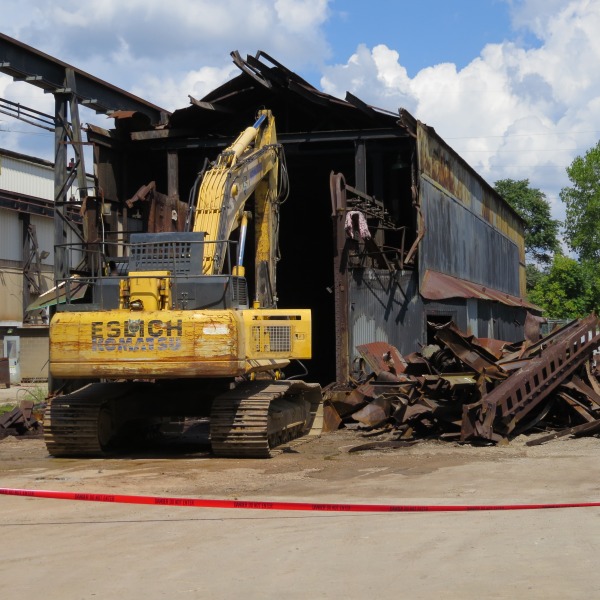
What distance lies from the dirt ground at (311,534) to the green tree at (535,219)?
7783 centimetres

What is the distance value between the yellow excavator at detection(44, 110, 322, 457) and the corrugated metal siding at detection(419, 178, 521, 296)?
32.0ft

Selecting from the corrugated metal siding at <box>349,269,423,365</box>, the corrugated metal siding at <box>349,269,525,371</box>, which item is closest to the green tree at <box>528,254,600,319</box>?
the corrugated metal siding at <box>349,269,525,371</box>

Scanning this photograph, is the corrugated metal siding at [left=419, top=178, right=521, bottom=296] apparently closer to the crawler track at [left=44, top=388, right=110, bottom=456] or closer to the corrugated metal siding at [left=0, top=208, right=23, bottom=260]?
the crawler track at [left=44, top=388, right=110, bottom=456]

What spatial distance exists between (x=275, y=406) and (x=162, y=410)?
165 cm

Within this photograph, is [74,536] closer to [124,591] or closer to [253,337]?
[124,591]

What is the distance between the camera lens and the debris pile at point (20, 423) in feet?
58.1

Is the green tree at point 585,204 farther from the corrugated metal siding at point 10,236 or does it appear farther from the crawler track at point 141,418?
the crawler track at point 141,418

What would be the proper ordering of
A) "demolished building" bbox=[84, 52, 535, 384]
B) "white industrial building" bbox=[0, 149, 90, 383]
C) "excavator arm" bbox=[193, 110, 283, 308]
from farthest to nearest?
1. "white industrial building" bbox=[0, 149, 90, 383]
2. "demolished building" bbox=[84, 52, 535, 384]
3. "excavator arm" bbox=[193, 110, 283, 308]

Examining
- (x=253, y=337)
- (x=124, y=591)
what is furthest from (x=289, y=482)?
(x=124, y=591)

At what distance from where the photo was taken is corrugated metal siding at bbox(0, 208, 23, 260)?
51.7 metres

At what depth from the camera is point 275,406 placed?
1488 centimetres

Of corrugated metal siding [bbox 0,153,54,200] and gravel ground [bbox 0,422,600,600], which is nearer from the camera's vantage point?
gravel ground [bbox 0,422,600,600]

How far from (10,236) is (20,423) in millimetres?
36244

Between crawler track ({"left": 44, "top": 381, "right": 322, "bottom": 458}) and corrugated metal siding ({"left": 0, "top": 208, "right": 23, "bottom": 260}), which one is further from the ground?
corrugated metal siding ({"left": 0, "top": 208, "right": 23, "bottom": 260})
